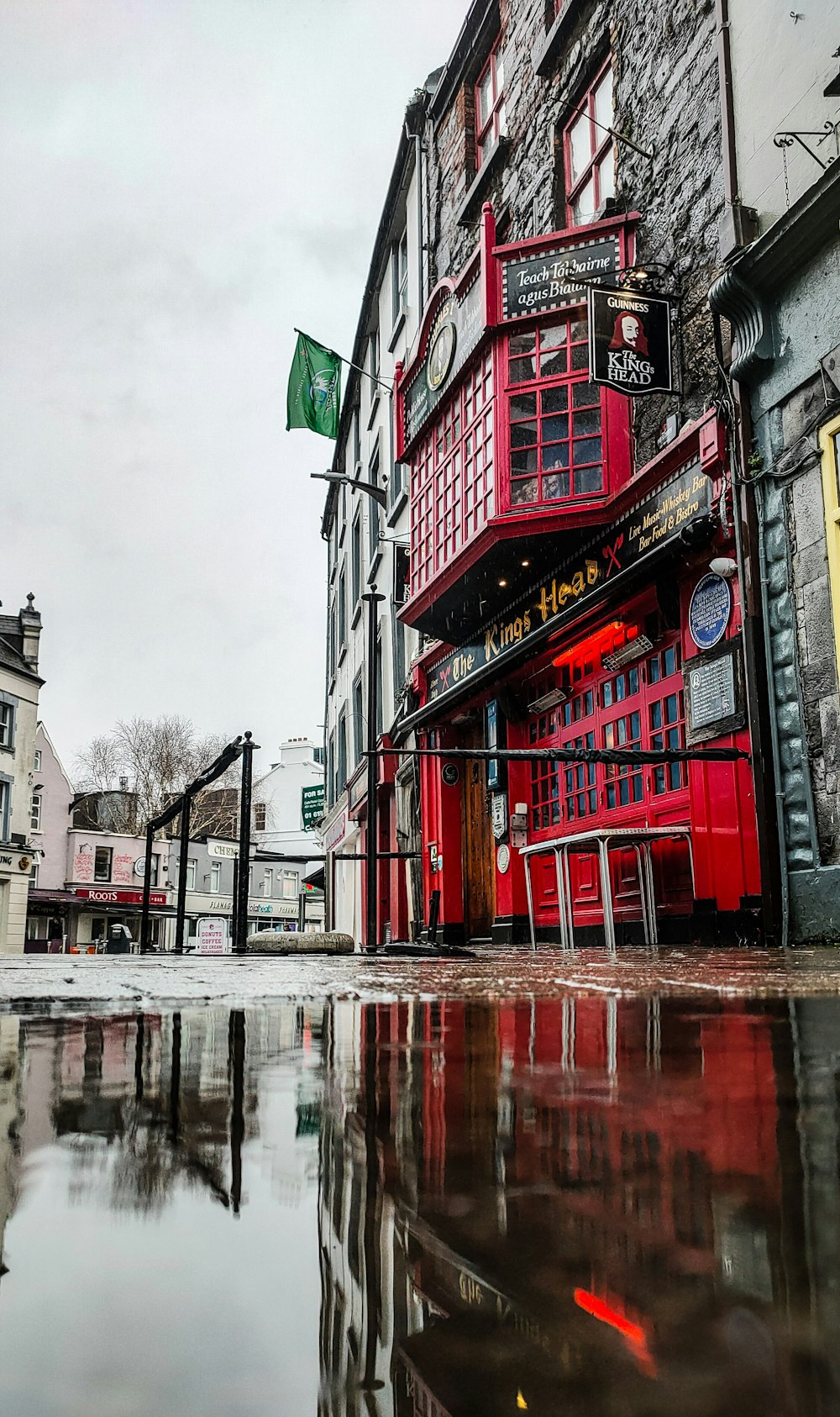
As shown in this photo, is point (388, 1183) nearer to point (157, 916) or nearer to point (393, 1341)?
point (393, 1341)

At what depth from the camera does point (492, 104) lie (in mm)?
14367

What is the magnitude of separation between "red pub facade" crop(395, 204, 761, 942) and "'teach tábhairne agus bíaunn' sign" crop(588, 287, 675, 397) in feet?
1.63

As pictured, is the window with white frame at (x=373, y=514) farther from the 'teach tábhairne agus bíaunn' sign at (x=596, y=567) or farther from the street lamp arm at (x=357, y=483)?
the 'teach tábhairne agus bíaunn' sign at (x=596, y=567)

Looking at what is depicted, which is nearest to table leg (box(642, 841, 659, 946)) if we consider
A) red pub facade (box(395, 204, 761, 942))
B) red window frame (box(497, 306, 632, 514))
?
red pub facade (box(395, 204, 761, 942))

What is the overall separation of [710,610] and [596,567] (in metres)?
1.82

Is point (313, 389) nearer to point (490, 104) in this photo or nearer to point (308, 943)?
point (490, 104)

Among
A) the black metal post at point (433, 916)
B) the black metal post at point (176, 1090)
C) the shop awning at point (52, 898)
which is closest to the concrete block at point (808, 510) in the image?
the black metal post at point (176, 1090)

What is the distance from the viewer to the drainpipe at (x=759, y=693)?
6832 millimetres

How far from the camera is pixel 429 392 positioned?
12867mm

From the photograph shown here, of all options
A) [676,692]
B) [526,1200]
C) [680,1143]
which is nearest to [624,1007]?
[680,1143]

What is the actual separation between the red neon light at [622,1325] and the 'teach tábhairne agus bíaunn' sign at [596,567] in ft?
25.7

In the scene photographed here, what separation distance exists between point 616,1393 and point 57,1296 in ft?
0.75

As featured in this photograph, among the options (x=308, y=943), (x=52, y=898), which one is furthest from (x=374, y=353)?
(x=52, y=898)

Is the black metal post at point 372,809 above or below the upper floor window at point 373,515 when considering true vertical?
below
